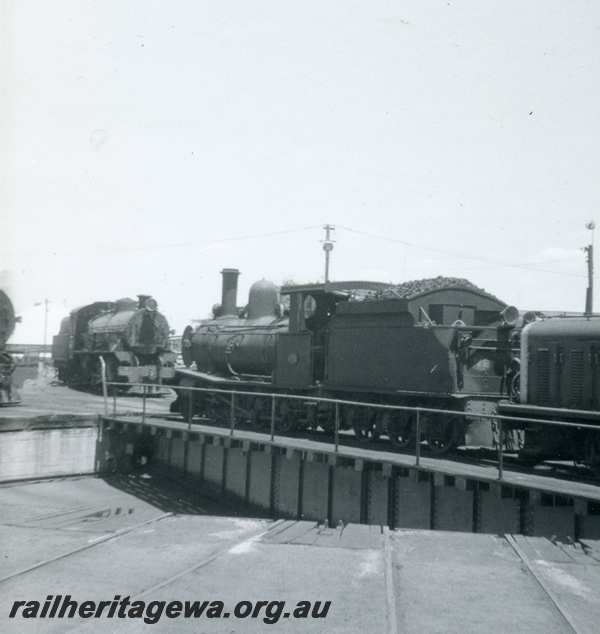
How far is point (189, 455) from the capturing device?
19344 millimetres

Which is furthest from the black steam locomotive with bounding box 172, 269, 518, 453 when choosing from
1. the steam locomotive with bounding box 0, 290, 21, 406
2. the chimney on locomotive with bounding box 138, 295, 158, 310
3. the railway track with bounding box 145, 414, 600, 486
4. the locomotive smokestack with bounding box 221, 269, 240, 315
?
the chimney on locomotive with bounding box 138, 295, 158, 310

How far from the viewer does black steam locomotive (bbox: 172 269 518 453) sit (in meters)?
12.7

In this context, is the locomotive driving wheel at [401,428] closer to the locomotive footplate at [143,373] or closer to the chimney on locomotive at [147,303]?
the locomotive footplate at [143,373]

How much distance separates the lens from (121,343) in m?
28.1

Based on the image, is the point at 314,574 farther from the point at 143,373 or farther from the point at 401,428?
the point at 143,373

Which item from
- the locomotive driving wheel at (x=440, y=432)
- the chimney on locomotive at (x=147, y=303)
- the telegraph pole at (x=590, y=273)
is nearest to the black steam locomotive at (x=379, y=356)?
the locomotive driving wheel at (x=440, y=432)

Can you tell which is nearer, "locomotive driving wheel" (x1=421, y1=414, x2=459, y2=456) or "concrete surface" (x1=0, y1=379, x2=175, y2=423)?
"locomotive driving wheel" (x1=421, y1=414, x2=459, y2=456)

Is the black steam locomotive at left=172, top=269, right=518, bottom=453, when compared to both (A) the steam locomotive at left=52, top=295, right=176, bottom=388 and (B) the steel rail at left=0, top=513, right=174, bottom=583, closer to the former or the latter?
(B) the steel rail at left=0, top=513, right=174, bottom=583

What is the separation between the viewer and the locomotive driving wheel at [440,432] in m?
12.6

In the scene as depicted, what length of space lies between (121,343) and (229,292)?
333 inches

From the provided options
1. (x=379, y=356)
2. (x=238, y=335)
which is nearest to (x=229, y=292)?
(x=238, y=335)

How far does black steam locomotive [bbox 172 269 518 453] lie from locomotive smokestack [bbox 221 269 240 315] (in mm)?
2114

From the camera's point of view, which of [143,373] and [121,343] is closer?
[143,373]

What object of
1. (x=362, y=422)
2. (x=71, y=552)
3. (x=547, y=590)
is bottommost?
(x=71, y=552)
